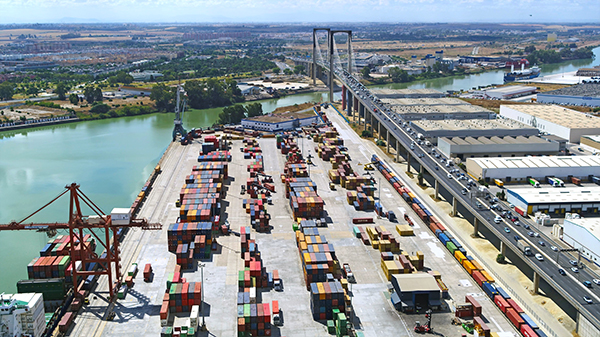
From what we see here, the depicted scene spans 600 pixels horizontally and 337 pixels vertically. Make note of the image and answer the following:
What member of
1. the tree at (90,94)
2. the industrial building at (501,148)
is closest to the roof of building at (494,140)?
the industrial building at (501,148)

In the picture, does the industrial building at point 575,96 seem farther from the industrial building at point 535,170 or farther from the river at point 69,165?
the river at point 69,165

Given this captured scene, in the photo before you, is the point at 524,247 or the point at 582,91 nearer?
the point at 524,247

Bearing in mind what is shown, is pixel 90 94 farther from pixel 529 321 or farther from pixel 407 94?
pixel 529 321

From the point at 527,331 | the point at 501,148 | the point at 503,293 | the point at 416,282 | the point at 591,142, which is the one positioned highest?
the point at 501,148

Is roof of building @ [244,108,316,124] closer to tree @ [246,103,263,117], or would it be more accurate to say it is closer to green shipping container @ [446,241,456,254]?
tree @ [246,103,263,117]

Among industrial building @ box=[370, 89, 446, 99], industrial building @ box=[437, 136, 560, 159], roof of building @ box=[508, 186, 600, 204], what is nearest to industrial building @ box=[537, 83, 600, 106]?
industrial building @ box=[370, 89, 446, 99]

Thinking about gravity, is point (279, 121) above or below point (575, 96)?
below

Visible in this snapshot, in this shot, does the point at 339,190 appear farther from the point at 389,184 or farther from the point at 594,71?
the point at 594,71

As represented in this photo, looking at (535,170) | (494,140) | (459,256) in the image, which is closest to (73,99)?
(494,140)
